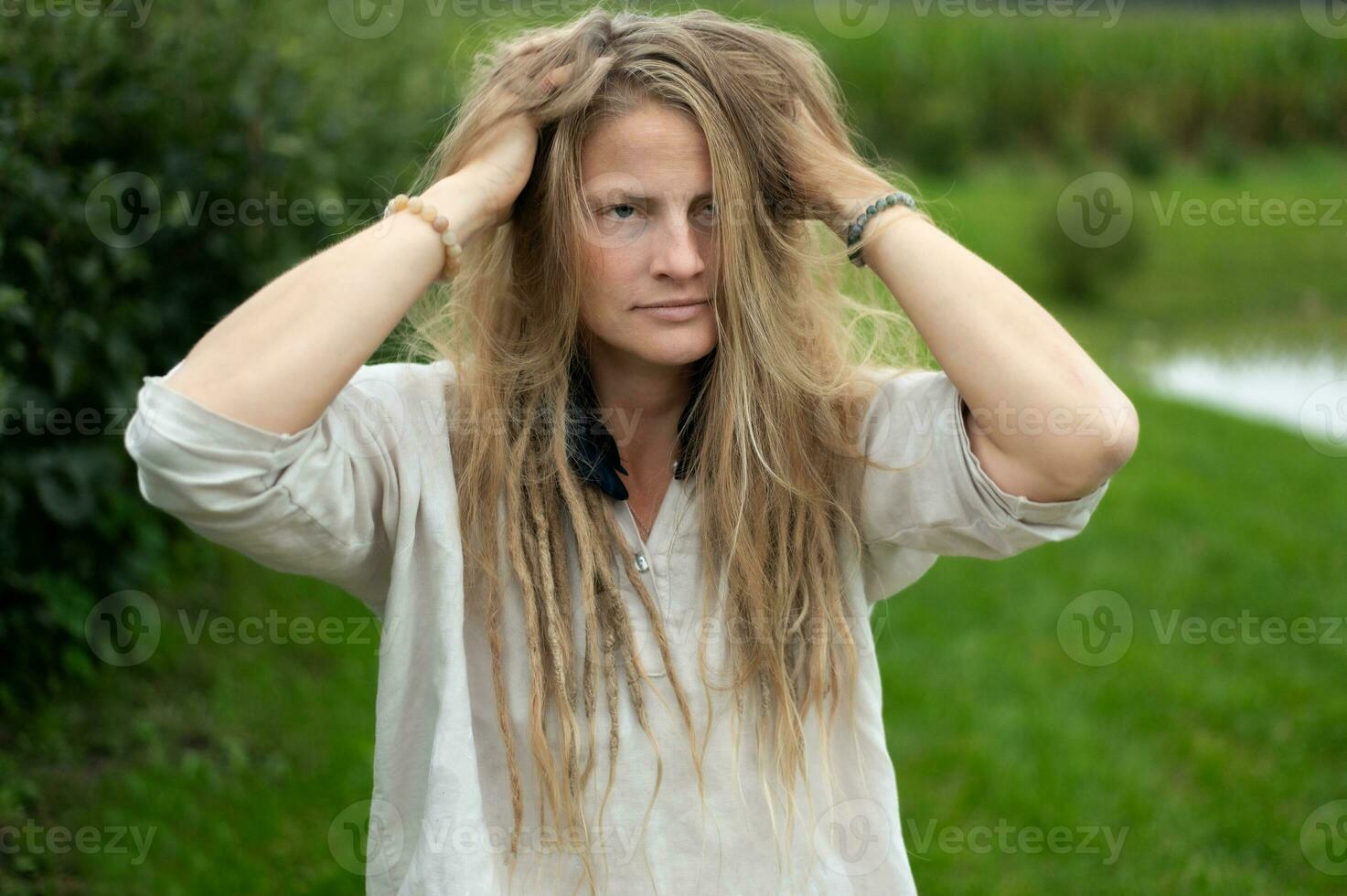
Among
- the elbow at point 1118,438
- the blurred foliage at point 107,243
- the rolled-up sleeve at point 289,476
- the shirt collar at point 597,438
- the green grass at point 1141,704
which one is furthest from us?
the green grass at point 1141,704

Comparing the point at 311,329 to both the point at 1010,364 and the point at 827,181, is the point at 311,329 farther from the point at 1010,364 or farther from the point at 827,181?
the point at 1010,364

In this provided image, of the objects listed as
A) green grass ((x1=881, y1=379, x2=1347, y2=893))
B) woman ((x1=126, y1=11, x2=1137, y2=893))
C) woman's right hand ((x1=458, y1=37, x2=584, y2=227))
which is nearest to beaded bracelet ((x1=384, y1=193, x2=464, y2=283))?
woman ((x1=126, y1=11, x2=1137, y2=893))

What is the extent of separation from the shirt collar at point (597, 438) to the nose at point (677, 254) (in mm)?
213

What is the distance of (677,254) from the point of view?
202 centimetres

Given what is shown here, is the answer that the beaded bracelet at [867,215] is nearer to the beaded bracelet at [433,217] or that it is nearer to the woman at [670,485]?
the woman at [670,485]

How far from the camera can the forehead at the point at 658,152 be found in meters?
2.04

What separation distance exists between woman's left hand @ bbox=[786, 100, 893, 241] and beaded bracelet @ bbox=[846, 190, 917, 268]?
11mm

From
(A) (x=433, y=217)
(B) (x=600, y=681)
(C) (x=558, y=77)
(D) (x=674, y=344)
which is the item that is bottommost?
(B) (x=600, y=681)

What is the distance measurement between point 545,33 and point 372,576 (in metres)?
0.89

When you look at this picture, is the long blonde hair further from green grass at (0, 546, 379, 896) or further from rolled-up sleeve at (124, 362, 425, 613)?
green grass at (0, 546, 379, 896)

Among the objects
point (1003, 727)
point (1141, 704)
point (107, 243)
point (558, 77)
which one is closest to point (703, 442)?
point (558, 77)

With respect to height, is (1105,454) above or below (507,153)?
below

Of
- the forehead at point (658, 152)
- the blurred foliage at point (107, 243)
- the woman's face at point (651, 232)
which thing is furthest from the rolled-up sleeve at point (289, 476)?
the blurred foliage at point (107, 243)

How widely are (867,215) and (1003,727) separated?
2.78m
